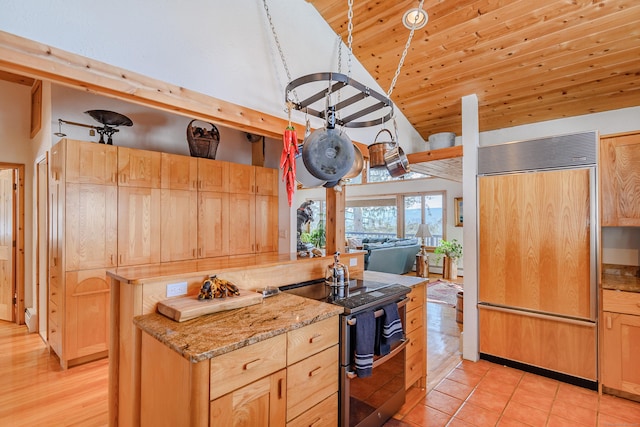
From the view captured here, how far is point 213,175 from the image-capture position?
369 cm

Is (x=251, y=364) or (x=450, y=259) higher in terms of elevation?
(x=251, y=364)

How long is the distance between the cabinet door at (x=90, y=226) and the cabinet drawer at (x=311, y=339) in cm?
239

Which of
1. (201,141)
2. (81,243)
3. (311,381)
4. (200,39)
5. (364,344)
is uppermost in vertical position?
(200,39)

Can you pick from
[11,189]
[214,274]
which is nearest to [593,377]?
[214,274]

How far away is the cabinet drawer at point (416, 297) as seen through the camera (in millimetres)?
2339

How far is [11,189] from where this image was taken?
397 centimetres

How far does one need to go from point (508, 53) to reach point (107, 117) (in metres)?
3.65

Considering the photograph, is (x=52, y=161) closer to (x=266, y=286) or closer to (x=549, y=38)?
(x=266, y=286)

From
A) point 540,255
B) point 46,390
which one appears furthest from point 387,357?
point 46,390

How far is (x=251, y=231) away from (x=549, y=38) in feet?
11.5

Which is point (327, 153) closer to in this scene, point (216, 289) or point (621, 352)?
point (216, 289)

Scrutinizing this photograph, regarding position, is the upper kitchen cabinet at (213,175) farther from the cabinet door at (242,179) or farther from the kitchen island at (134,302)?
the kitchen island at (134,302)

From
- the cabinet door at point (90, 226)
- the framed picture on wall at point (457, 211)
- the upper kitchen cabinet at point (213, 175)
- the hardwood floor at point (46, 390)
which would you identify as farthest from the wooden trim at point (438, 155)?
the framed picture on wall at point (457, 211)

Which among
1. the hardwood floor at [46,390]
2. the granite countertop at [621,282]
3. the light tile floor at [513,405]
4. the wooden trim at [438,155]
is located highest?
the wooden trim at [438,155]
